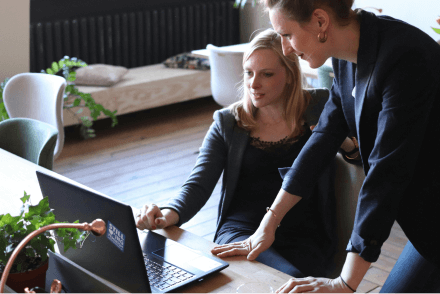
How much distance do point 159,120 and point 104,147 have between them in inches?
35.9

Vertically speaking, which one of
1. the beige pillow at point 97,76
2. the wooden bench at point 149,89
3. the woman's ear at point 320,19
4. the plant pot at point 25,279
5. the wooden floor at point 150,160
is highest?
the woman's ear at point 320,19

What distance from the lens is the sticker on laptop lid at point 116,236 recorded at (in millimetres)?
955

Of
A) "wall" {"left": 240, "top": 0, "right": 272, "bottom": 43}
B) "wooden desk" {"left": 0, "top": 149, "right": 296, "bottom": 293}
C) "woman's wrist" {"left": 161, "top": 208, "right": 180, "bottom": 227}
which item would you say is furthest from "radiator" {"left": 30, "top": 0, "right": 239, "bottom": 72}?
"woman's wrist" {"left": 161, "top": 208, "right": 180, "bottom": 227}

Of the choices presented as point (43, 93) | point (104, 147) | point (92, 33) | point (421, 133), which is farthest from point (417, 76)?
point (92, 33)

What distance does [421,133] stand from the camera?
102cm

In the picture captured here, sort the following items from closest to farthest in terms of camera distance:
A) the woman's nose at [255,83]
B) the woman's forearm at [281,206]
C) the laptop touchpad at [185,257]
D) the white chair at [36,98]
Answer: the laptop touchpad at [185,257]
the woman's forearm at [281,206]
the woman's nose at [255,83]
the white chair at [36,98]

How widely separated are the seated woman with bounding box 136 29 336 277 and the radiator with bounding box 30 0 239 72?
11.9ft

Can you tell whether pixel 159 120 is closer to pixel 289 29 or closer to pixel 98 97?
pixel 98 97

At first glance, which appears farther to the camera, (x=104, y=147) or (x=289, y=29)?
(x=104, y=147)

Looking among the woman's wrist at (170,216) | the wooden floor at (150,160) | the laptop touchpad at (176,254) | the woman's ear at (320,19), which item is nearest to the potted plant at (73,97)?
the wooden floor at (150,160)

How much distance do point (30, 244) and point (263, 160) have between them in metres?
0.88

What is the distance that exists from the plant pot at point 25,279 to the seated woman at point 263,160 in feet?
1.94

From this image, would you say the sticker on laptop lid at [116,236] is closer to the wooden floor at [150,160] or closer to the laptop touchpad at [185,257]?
the laptop touchpad at [185,257]

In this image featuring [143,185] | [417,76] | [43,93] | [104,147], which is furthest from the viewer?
[104,147]
